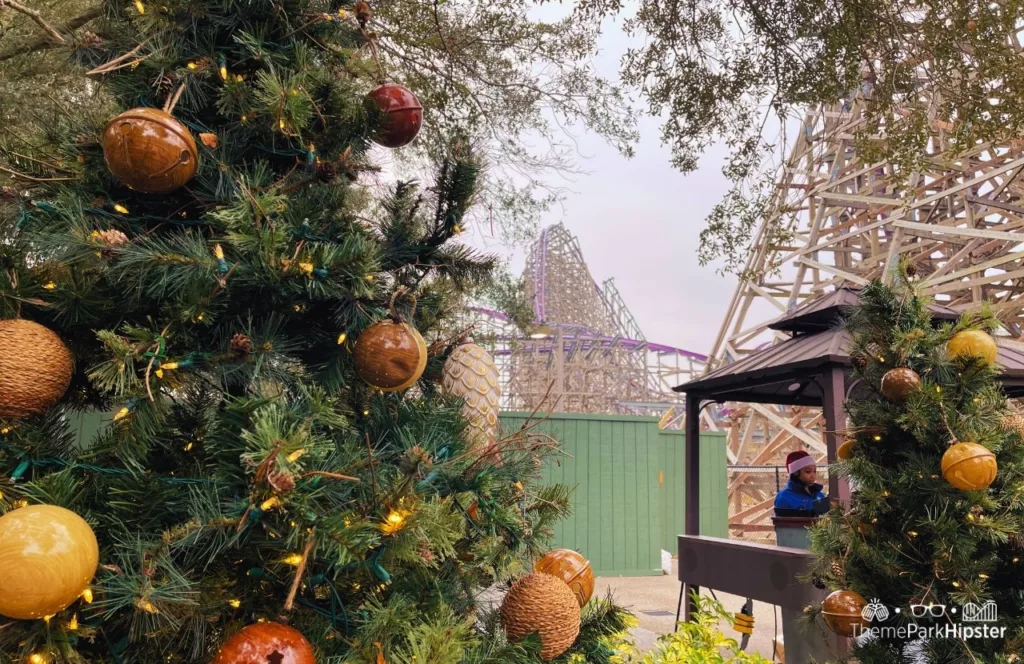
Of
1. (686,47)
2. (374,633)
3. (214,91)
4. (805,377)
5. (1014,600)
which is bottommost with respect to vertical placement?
(1014,600)

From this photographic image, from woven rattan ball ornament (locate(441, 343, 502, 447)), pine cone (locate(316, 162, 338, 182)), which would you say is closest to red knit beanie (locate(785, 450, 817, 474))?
woven rattan ball ornament (locate(441, 343, 502, 447))

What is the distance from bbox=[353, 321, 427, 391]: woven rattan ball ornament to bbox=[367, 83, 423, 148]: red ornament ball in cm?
43

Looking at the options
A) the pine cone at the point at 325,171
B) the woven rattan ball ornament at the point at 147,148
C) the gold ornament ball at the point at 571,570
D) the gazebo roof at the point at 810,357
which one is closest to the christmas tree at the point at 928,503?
the gazebo roof at the point at 810,357

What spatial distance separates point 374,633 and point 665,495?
9.35 m

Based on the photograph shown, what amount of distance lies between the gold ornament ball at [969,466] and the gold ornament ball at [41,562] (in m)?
2.41

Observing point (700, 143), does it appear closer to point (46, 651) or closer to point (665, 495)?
point (46, 651)

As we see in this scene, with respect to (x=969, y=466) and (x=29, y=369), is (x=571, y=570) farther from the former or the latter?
(x=969, y=466)

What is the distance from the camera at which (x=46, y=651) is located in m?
0.88

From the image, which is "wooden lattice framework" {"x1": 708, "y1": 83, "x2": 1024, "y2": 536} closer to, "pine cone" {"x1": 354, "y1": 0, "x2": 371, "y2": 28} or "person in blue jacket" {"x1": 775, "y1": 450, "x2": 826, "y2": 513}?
"person in blue jacket" {"x1": 775, "y1": 450, "x2": 826, "y2": 513}

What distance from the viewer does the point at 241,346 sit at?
3.52 feet

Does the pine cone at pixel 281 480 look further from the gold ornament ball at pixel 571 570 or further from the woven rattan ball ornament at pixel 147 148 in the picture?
the gold ornament ball at pixel 571 570

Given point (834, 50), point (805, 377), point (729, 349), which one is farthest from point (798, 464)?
point (729, 349)

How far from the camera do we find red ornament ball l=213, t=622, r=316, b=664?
86cm

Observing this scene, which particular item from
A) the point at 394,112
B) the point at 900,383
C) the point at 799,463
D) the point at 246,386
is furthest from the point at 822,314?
the point at 246,386
